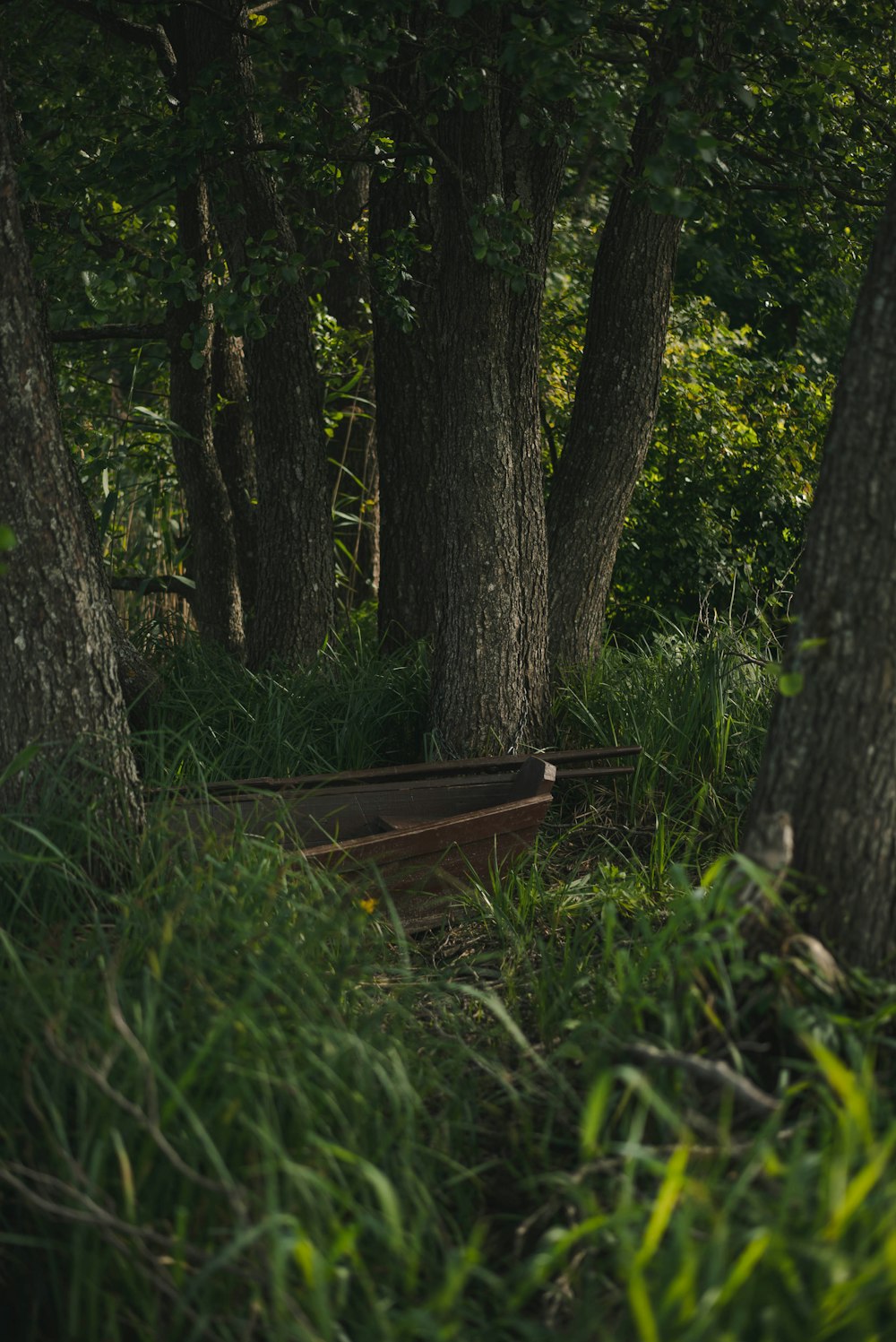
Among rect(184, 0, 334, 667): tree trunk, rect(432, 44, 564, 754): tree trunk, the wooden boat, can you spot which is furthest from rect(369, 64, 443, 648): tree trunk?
the wooden boat

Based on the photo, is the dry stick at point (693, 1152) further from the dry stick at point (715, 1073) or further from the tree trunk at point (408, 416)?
the tree trunk at point (408, 416)

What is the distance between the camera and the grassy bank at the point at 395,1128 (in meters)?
1.78

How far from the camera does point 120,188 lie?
14.7ft

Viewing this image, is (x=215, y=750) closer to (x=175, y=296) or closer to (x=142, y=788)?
(x=142, y=788)

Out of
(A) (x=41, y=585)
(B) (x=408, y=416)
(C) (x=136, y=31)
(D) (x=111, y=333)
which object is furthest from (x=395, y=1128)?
(C) (x=136, y=31)

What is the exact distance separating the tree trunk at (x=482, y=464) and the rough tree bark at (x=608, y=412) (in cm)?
50

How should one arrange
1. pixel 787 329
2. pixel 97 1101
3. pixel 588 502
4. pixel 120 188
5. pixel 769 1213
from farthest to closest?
pixel 787 329, pixel 588 502, pixel 120 188, pixel 97 1101, pixel 769 1213

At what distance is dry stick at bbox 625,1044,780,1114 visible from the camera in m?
2.07

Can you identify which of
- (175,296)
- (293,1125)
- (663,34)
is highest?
(663,34)

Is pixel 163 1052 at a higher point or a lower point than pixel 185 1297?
higher

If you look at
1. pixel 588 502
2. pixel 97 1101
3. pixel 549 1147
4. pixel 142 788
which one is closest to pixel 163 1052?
pixel 97 1101

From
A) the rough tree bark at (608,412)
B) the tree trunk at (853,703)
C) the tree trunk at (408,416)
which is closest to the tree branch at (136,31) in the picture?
the tree trunk at (408,416)

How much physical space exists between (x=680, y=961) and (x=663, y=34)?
3.54 meters

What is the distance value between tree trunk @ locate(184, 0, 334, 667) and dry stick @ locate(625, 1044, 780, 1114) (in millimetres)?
3540
